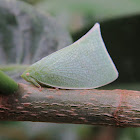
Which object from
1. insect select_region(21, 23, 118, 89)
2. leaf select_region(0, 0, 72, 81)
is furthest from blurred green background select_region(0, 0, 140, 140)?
insect select_region(21, 23, 118, 89)

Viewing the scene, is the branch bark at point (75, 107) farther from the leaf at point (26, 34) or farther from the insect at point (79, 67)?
the leaf at point (26, 34)

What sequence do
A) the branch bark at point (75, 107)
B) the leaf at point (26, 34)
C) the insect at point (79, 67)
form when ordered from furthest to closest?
the leaf at point (26, 34)
the insect at point (79, 67)
the branch bark at point (75, 107)

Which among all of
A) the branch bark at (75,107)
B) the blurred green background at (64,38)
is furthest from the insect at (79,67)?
the blurred green background at (64,38)

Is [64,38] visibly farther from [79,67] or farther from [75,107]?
[75,107]

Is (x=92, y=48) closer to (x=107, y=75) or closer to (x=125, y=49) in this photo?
(x=107, y=75)

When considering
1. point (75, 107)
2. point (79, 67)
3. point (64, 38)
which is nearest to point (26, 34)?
point (64, 38)

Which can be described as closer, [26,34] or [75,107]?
[75,107]

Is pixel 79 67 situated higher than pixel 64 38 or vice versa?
pixel 64 38
